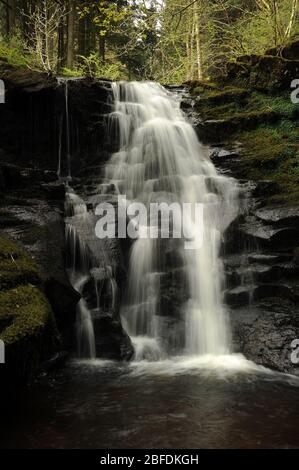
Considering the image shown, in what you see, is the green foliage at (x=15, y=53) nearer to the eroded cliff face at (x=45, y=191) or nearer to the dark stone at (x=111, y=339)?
the eroded cliff face at (x=45, y=191)

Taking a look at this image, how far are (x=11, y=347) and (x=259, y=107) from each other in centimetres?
998

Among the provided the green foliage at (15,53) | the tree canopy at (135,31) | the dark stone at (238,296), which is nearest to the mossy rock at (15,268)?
the dark stone at (238,296)

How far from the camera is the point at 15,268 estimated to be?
17.8ft

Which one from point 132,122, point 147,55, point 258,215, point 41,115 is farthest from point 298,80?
point 147,55

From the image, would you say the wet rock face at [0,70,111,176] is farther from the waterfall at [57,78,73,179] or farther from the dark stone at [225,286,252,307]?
the dark stone at [225,286,252,307]

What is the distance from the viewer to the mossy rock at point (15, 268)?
5156mm

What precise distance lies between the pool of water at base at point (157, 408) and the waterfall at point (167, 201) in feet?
2.85

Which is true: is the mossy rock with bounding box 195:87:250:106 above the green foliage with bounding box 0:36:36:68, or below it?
below

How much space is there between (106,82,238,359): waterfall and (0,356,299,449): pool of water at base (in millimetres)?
868

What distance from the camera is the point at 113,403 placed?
473 centimetres

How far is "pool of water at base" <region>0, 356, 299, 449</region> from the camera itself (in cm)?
385

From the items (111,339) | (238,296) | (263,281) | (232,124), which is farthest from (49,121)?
(263,281)

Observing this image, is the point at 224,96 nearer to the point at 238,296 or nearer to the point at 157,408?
the point at 238,296

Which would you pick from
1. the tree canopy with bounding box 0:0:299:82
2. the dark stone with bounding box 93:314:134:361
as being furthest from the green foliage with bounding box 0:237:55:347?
the tree canopy with bounding box 0:0:299:82
